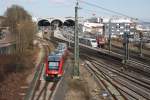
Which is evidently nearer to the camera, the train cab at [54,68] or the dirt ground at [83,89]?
the dirt ground at [83,89]

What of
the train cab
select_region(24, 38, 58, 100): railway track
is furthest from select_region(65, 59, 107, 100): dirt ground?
select_region(24, 38, 58, 100): railway track

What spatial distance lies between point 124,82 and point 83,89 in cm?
627

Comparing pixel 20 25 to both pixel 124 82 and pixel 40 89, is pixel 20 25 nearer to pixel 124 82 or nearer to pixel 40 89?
pixel 124 82

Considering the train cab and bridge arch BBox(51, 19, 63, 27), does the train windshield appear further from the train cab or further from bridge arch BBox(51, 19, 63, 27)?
bridge arch BBox(51, 19, 63, 27)

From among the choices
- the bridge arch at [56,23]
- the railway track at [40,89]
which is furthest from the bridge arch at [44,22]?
the railway track at [40,89]

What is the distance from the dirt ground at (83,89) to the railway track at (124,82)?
68.3 inches

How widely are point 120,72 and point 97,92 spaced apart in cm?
1384

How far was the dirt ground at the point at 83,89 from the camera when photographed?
3123 cm

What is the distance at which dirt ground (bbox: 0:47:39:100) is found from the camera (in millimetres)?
31638

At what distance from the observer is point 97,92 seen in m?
33.6

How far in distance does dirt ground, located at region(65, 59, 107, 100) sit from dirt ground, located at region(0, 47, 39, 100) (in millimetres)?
4302

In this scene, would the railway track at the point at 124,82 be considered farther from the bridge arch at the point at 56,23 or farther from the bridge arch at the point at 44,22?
the bridge arch at the point at 56,23

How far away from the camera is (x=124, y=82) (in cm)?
3912

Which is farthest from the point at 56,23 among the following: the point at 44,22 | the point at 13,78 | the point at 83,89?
the point at 83,89
